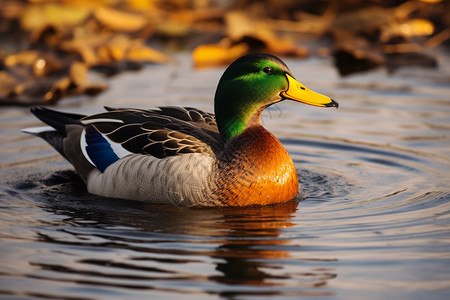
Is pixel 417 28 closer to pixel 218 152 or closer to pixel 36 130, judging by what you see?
pixel 218 152

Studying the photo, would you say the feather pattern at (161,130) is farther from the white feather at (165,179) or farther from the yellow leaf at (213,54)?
the yellow leaf at (213,54)

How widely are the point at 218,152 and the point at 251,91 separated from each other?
609mm

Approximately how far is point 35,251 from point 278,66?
270cm

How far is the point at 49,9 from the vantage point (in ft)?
45.3

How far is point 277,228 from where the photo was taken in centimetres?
624

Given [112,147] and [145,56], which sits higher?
[145,56]

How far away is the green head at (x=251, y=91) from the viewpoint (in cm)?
699

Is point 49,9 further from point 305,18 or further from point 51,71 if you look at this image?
point 305,18

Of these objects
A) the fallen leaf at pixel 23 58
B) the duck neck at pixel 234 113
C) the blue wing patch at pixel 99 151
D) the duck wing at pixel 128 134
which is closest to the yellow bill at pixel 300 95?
the duck neck at pixel 234 113

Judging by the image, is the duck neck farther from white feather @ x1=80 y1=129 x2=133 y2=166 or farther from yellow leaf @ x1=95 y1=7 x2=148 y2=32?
yellow leaf @ x1=95 y1=7 x2=148 y2=32

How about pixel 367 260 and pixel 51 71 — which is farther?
pixel 51 71

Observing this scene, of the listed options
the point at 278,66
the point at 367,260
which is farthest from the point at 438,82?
the point at 367,260

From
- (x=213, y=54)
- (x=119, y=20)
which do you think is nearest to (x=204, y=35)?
(x=213, y=54)

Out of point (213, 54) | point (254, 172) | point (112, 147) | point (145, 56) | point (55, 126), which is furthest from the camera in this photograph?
point (145, 56)
